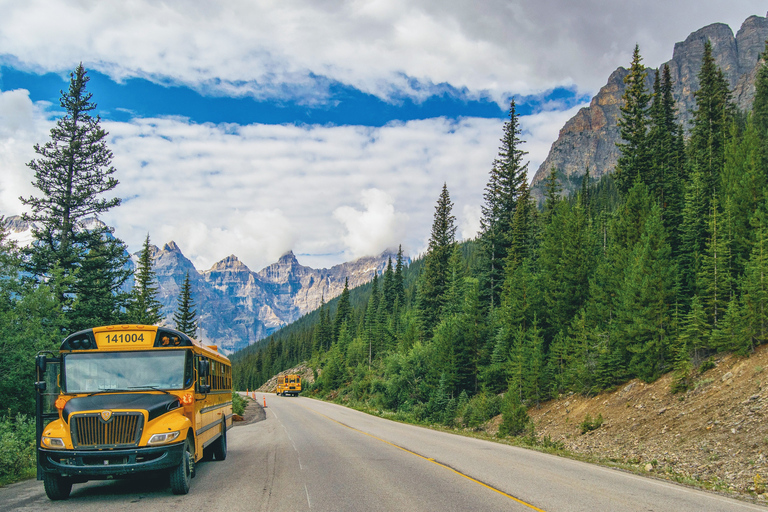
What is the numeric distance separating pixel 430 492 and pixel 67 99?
31.3m

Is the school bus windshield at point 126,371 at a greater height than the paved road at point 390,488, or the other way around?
the school bus windshield at point 126,371

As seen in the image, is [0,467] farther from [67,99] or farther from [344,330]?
[344,330]

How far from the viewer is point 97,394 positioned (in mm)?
8812

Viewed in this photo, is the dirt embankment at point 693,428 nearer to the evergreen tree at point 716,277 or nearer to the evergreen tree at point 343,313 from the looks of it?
the evergreen tree at point 716,277

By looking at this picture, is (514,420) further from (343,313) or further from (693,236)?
(343,313)

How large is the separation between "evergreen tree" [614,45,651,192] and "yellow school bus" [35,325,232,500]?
36.9 m

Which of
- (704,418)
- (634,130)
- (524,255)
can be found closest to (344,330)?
(524,255)

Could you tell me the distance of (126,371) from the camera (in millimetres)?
9266

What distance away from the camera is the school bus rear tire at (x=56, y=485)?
8.18 metres

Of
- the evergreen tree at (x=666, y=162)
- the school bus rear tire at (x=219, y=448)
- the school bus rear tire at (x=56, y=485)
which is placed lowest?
the school bus rear tire at (x=219, y=448)

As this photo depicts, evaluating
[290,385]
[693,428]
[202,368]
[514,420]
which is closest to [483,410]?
[514,420]

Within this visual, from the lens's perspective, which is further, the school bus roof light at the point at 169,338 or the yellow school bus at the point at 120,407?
the school bus roof light at the point at 169,338

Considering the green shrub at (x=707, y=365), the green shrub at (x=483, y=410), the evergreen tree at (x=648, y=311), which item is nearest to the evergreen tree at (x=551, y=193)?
the green shrub at (x=483, y=410)

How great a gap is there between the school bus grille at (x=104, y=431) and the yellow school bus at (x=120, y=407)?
2cm
